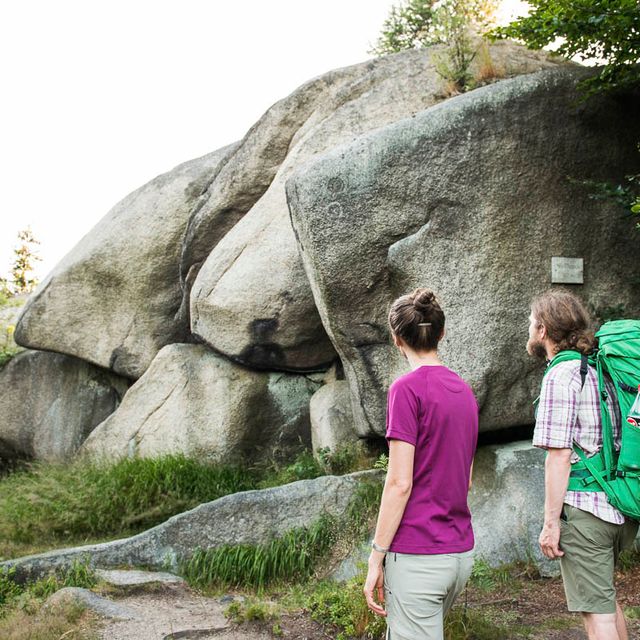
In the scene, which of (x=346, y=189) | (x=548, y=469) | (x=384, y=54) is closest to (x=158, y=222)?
(x=384, y=54)

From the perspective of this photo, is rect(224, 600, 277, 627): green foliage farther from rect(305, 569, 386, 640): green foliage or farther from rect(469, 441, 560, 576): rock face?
rect(469, 441, 560, 576): rock face

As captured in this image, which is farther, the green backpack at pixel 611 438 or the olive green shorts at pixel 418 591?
the green backpack at pixel 611 438

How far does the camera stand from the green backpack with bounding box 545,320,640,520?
323 cm

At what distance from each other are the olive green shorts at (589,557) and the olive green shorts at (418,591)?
2.26ft

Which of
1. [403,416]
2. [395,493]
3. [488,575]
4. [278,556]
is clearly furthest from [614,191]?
[395,493]

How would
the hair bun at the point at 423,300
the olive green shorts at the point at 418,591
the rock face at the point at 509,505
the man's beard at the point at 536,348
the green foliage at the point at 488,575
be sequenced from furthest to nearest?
1. the rock face at the point at 509,505
2. the green foliage at the point at 488,575
3. the man's beard at the point at 536,348
4. the hair bun at the point at 423,300
5. the olive green shorts at the point at 418,591

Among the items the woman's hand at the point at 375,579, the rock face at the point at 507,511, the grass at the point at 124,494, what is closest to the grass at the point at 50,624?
the rock face at the point at 507,511

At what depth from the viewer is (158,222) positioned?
11125 millimetres

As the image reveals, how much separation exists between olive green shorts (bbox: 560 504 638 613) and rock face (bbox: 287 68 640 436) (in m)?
3.64

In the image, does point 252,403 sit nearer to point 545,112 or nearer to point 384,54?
point 545,112

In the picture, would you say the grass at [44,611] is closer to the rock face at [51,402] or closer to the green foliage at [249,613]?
the green foliage at [249,613]

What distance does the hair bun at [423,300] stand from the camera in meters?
3.10

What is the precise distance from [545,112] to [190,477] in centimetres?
542

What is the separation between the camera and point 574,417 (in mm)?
3344
